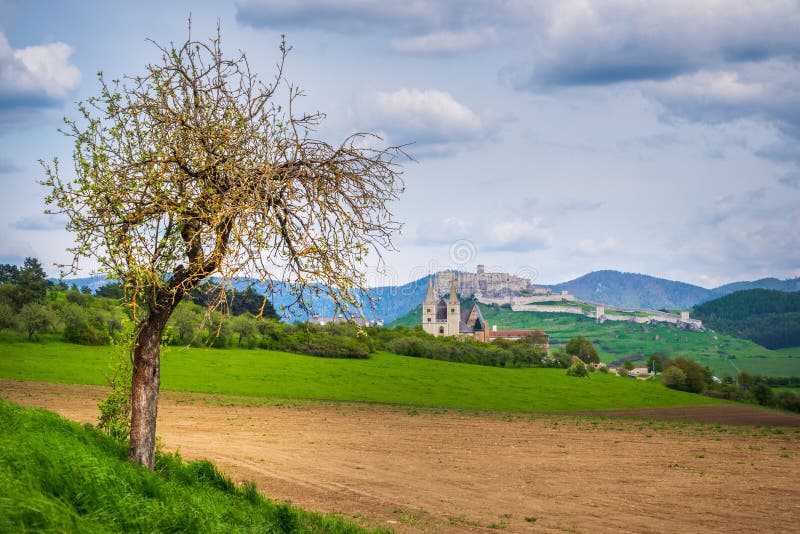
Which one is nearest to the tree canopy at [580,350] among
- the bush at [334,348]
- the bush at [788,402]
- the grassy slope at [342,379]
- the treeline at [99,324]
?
the bush at [788,402]

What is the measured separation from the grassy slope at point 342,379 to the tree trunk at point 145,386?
1718 inches

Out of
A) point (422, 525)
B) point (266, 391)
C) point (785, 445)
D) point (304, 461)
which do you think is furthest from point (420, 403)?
point (422, 525)

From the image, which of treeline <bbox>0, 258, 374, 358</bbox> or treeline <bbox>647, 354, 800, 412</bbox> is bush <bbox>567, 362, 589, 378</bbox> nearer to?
treeline <bbox>647, 354, 800, 412</bbox>

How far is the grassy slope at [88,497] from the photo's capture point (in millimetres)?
Result: 6766

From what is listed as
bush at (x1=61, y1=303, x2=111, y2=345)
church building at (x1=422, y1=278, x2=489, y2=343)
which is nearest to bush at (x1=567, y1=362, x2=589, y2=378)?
bush at (x1=61, y1=303, x2=111, y2=345)

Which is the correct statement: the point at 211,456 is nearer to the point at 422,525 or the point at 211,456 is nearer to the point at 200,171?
the point at 422,525

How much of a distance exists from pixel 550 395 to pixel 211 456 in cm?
5631

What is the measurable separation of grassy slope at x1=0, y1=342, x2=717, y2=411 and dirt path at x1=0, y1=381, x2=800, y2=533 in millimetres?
13926

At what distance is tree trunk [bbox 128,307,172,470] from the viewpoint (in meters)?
13.5

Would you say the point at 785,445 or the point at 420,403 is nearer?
the point at 785,445

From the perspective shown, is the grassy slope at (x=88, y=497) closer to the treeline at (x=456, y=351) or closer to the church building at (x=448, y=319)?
the treeline at (x=456, y=351)

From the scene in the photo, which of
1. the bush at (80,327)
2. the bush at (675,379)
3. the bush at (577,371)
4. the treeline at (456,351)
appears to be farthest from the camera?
the bush at (675,379)

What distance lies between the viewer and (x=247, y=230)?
1209cm

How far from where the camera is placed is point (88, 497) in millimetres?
8227
